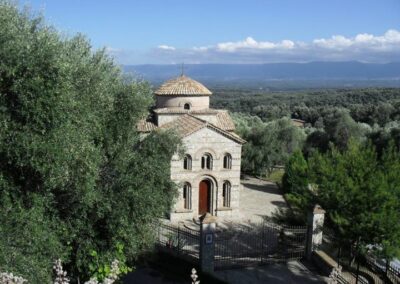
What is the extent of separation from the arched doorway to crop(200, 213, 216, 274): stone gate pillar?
26.0 ft

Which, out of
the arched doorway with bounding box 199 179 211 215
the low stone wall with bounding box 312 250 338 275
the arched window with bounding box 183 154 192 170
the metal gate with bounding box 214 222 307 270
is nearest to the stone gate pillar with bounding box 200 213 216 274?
the metal gate with bounding box 214 222 307 270

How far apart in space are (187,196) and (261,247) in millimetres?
6384

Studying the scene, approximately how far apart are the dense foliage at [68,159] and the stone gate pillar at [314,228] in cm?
627

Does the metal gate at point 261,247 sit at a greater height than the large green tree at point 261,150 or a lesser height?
lesser

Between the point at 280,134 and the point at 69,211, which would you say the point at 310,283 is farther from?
the point at 280,134

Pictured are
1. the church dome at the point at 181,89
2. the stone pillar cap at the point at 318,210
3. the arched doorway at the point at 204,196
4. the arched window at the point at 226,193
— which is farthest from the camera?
the church dome at the point at 181,89

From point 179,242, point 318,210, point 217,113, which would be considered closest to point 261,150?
point 217,113

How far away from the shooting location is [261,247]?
Answer: 703 inches

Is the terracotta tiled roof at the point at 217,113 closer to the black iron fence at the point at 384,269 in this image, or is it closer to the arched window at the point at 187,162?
the arched window at the point at 187,162

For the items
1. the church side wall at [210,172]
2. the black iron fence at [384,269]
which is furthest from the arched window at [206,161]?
the black iron fence at [384,269]

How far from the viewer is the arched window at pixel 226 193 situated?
23672mm

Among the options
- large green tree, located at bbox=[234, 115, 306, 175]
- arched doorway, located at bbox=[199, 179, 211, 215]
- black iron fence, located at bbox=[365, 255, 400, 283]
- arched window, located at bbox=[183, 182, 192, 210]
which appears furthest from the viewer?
large green tree, located at bbox=[234, 115, 306, 175]

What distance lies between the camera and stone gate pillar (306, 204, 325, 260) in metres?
16.4

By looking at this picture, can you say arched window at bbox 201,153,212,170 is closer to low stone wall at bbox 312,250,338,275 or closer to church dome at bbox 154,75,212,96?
church dome at bbox 154,75,212,96
